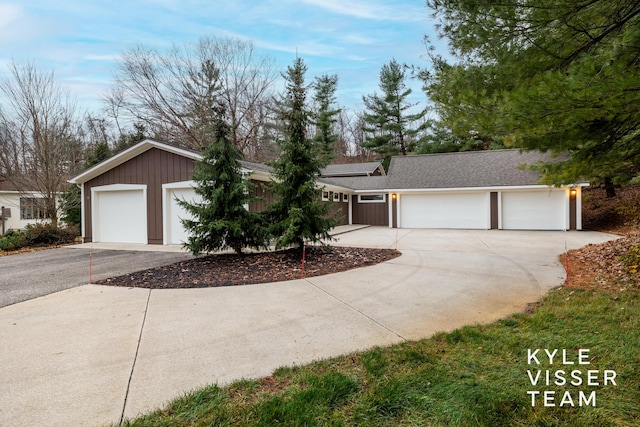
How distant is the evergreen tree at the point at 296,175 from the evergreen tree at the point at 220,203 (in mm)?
736

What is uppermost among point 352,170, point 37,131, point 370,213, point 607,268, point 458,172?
point 37,131

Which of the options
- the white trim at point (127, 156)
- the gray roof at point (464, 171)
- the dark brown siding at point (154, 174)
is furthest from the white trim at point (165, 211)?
the gray roof at point (464, 171)

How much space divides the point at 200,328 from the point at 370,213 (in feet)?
54.9

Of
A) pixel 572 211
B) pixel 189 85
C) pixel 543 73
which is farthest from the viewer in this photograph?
pixel 189 85

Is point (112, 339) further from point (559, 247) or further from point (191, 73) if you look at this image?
point (191, 73)

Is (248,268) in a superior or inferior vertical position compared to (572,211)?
inferior

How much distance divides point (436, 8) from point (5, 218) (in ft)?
86.7

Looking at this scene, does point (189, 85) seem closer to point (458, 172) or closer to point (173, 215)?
point (173, 215)

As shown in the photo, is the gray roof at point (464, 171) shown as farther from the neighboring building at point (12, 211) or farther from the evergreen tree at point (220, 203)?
the neighboring building at point (12, 211)

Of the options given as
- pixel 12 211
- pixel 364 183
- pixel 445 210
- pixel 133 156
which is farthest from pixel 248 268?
pixel 12 211

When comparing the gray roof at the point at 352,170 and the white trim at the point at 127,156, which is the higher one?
the gray roof at the point at 352,170

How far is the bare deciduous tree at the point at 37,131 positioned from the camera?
1327cm

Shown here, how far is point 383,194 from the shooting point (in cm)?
1952

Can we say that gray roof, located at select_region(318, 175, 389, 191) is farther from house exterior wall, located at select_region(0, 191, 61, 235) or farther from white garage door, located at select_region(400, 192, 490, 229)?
house exterior wall, located at select_region(0, 191, 61, 235)
